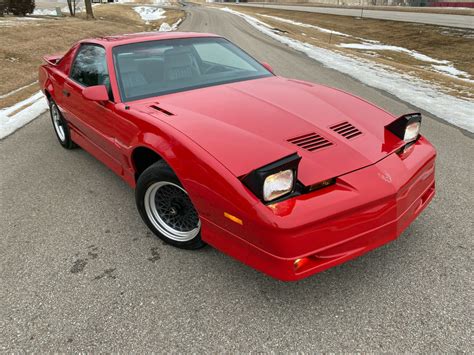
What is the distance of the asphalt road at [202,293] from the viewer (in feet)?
6.49

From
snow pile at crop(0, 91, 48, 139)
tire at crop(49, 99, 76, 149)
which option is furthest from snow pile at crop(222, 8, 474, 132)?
snow pile at crop(0, 91, 48, 139)

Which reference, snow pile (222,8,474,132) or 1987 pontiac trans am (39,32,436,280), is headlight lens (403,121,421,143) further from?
snow pile (222,8,474,132)

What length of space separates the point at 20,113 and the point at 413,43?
79.1 ft

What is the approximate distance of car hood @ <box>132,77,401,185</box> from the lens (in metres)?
2.16

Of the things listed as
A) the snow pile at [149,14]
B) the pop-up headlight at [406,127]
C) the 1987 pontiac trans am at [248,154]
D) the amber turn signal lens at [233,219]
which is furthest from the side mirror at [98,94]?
the snow pile at [149,14]

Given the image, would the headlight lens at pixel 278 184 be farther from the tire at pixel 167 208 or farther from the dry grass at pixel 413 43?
the dry grass at pixel 413 43

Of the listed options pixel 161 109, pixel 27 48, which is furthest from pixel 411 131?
pixel 27 48

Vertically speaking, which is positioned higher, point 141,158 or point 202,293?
point 141,158

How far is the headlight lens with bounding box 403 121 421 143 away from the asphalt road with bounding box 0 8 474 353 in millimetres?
764

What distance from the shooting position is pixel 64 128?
14.6 feet

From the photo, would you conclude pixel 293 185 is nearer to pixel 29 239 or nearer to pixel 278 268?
pixel 278 268

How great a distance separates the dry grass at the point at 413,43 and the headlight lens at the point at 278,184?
26.3 ft

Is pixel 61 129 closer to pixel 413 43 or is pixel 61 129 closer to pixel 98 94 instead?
pixel 98 94

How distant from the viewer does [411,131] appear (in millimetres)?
2680
